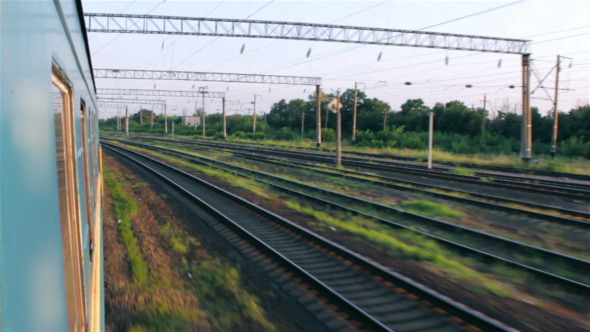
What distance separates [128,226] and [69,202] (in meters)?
8.19

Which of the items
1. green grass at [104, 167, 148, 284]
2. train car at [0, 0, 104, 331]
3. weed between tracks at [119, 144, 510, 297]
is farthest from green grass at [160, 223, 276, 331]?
train car at [0, 0, 104, 331]

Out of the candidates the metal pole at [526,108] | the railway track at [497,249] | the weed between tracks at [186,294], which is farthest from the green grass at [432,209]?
the metal pole at [526,108]

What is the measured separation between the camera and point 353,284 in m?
6.30

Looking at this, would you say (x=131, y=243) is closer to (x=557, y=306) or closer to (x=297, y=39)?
(x=557, y=306)

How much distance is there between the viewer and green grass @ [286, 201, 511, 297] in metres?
6.52

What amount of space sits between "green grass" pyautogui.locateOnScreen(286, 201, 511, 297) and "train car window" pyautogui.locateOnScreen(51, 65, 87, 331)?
18.4 ft

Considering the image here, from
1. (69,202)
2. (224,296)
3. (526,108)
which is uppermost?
(526,108)

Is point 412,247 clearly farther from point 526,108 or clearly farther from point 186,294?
point 526,108

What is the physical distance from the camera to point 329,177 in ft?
59.6

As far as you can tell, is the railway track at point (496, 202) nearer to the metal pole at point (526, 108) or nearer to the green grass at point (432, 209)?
the green grass at point (432, 209)

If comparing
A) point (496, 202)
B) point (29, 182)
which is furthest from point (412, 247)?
point (29, 182)

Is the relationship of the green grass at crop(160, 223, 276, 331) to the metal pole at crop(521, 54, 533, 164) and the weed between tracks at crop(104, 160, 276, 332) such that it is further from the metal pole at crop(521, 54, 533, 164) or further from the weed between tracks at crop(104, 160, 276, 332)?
the metal pole at crop(521, 54, 533, 164)

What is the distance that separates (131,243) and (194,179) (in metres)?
8.37

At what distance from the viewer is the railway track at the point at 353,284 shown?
503cm
